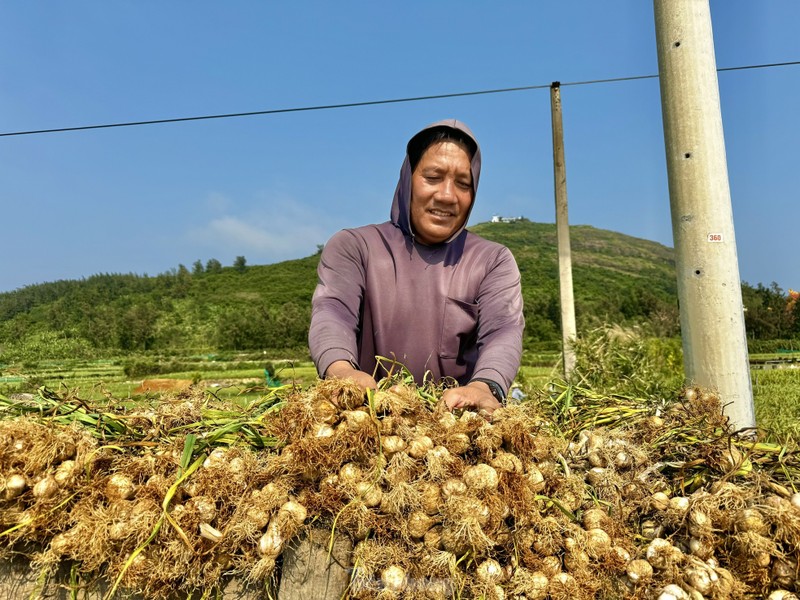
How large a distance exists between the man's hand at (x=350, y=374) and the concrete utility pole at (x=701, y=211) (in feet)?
8.16

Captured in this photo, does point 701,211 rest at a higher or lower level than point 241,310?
lower

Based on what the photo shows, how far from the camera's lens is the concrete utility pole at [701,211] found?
3.49 meters

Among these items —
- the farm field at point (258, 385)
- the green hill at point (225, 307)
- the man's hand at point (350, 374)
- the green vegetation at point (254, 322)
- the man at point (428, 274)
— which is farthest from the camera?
the green hill at point (225, 307)

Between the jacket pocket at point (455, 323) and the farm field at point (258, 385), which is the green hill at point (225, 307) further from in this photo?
the jacket pocket at point (455, 323)

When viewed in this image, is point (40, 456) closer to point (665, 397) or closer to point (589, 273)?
point (665, 397)

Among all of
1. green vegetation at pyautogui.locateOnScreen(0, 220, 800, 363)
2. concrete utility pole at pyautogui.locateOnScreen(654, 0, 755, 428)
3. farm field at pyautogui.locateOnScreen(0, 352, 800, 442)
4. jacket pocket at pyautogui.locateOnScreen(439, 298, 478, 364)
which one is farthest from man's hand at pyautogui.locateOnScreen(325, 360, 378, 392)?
green vegetation at pyautogui.locateOnScreen(0, 220, 800, 363)

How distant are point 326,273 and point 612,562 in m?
1.94

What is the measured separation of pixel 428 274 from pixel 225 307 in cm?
4494

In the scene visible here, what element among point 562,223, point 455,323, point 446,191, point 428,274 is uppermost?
point 562,223

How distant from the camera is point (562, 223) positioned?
1254cm

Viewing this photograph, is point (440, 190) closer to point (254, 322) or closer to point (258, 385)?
point (258, 385)

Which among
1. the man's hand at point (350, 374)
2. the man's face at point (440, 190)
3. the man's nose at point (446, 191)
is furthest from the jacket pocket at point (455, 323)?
the man's hand at point (350, 374)

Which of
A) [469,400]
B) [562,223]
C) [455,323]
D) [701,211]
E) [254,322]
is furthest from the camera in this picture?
[254,322]

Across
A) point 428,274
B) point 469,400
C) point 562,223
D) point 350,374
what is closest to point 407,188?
point 428,274
